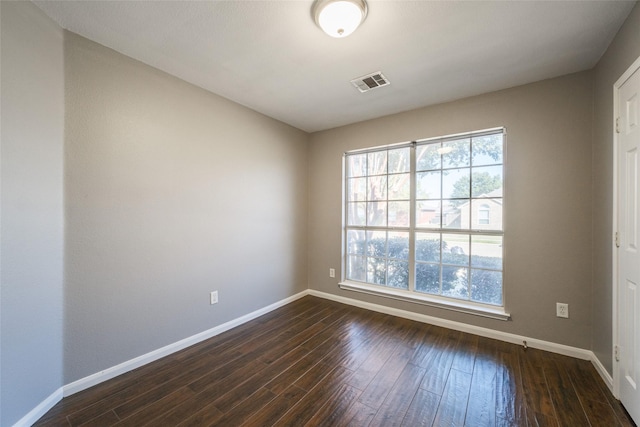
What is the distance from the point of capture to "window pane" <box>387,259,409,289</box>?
3.21 meters

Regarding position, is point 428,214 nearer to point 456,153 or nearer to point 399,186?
point 399,186

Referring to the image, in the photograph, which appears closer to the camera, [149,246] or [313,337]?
[149,246]

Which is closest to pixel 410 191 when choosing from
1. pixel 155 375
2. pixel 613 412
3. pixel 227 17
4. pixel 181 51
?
pixel 613 412

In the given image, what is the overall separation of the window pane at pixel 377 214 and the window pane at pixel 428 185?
49 centimetres

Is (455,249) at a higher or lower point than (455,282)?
higher

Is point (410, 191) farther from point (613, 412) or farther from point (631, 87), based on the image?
point (613, 412)

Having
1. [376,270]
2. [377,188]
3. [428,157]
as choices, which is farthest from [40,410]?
[428,157]

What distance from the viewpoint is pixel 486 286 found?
2.67m

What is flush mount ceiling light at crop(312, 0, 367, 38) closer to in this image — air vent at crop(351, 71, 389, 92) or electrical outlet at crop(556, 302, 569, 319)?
air vent at crop(351, 71, 389, 92)

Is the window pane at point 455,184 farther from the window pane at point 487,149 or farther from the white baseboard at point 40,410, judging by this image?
the white baseboard at point 40,410

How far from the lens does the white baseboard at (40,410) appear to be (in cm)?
144

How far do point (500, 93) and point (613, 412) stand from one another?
267 cm

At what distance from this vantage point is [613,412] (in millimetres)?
1582

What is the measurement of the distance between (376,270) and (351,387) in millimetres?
1788
